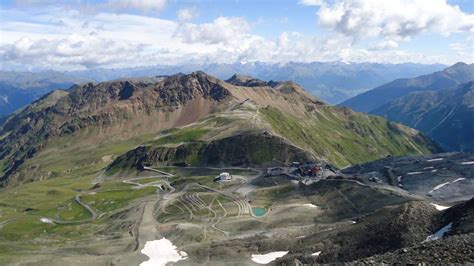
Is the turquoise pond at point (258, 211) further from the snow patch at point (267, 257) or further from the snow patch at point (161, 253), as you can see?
the snow patch at point (267, 257)

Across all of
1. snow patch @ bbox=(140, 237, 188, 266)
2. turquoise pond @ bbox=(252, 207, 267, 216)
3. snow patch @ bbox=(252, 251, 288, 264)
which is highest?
snow patch @ bbox=(252, 251, 288, 264)

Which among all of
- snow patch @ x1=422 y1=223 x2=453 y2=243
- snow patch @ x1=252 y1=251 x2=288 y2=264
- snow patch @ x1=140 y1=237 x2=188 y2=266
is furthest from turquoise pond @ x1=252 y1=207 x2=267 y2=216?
snow patch @ x1=422 y1=223 x2=453 y2=243

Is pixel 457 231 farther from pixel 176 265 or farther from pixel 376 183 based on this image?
pixel 376 183

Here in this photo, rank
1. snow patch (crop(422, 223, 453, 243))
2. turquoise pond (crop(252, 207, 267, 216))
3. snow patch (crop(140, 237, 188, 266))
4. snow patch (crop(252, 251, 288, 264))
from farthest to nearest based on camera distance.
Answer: turquoise pond (crop(252, 207, 267, 216))
snow patch (crop(140, 237, 188, 266))
snow patch (crop(252, 251, 288, 264))
snow patch (crop(422, 223, 453, 243))

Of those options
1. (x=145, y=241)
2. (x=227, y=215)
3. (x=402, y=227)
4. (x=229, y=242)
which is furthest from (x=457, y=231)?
(x=227, y=215)

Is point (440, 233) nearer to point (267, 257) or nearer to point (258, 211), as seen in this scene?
point (267, 257)

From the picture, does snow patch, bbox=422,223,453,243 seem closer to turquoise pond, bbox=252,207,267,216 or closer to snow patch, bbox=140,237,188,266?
snow patch, bbox=140,237,188,266

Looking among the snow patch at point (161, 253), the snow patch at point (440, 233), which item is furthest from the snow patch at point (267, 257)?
the snow patch at point (440, 233)
